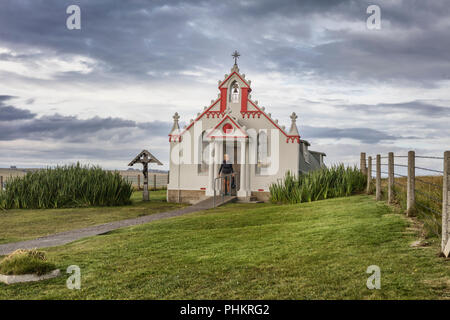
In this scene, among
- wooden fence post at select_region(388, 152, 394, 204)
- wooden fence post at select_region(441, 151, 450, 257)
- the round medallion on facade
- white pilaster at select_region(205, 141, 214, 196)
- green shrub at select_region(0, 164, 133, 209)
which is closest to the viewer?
wooden fence post at select_region(441, 151, 450, 257)

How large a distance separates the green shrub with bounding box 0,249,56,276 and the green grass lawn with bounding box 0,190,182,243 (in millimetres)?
5864

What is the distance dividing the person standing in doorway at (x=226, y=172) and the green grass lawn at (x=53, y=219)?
3159mm

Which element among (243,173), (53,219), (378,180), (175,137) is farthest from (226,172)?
(378,180)

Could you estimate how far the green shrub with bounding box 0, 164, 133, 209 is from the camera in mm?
23406

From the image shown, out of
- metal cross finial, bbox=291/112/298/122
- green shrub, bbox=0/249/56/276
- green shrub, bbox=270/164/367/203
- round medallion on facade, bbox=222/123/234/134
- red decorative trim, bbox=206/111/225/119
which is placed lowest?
green shrub, bbox=0/249/56/276

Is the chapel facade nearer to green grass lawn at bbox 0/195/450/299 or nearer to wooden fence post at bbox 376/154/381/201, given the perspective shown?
wooden fence post at bbox 376/154/381/201

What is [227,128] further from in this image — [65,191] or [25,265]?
[25,265]

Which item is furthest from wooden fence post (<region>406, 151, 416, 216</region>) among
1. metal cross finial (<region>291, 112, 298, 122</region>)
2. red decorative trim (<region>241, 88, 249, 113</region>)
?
red decorative trim (<region>241, 88, 249, 113</region>)

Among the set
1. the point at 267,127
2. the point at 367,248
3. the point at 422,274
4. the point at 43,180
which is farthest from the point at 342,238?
the point at 43,180

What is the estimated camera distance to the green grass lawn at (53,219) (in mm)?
15695

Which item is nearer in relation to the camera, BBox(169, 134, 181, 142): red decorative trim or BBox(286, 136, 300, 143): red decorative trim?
BBox(286, 136, 300, 143): red decorative trim

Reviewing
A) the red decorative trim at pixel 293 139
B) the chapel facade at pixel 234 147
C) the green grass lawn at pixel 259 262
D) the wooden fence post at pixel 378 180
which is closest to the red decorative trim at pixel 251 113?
the chapel facade at pixel 234 147
